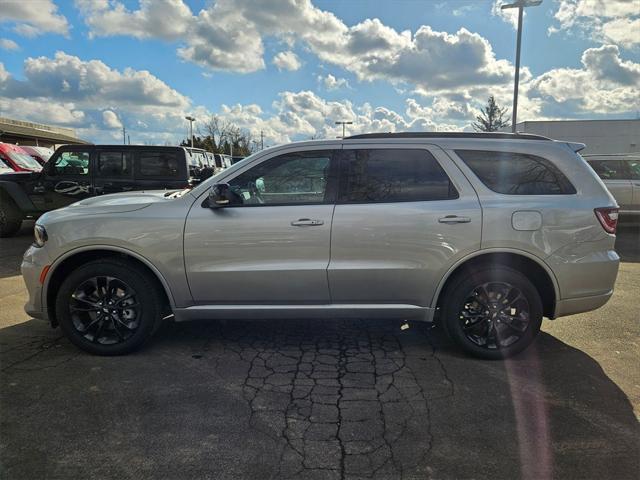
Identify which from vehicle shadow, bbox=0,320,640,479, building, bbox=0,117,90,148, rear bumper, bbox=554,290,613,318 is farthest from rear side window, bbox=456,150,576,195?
building, bbox=0,117,90,148

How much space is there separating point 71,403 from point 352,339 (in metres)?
2.29

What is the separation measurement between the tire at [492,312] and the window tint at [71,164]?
26.9 ft

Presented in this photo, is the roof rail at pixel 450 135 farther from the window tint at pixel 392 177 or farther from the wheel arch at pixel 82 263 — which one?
the wheel arch at pixel 82 263

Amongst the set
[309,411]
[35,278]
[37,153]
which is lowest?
[309,411]

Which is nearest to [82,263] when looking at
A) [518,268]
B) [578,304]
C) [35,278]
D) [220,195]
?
[35,278]

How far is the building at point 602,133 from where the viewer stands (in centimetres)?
3064

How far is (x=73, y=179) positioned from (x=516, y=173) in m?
8.56

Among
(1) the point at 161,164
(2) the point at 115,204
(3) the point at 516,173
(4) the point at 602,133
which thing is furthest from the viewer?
(4) the point at 602,133

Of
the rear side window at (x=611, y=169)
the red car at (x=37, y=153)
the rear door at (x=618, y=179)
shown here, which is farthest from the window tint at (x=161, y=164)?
the rear side window at (x=611, y=169)

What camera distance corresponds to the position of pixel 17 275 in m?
6.75

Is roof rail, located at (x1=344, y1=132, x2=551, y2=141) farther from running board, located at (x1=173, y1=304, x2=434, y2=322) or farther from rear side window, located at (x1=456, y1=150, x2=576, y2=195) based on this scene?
running board, located at (x1=173, y1=304, x2=434, y2=322)

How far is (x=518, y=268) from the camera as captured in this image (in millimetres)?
3881

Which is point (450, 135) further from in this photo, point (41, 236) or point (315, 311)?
point (41, 236)

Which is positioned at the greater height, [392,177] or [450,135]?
[450,135]
